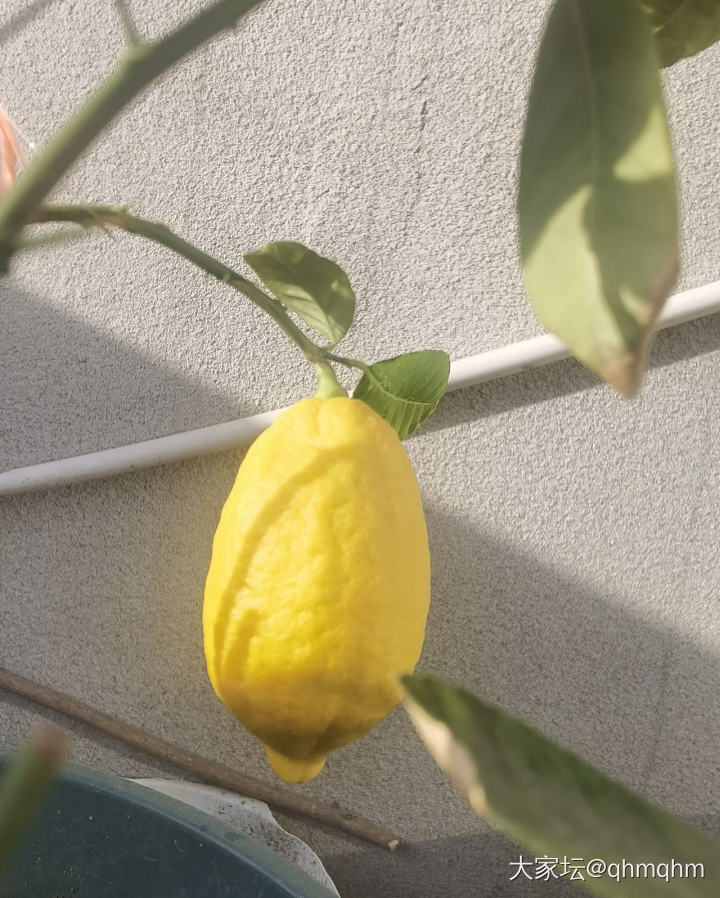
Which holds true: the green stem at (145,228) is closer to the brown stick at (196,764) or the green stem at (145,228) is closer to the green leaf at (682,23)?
the green leaf at (682,23)

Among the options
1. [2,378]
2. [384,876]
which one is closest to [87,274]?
[2,378]

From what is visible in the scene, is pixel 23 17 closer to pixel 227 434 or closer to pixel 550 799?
pixel 227 434

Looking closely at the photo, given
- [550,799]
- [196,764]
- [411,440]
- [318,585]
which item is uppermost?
[550,799]

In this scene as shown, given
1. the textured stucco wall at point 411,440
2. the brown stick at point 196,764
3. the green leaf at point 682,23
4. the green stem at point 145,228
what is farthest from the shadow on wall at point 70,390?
the green leaf at point 682,23

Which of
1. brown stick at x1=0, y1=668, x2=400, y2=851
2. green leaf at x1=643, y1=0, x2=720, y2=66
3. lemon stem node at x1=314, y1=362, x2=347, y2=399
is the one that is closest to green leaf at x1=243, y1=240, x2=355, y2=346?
lemon stem node at x1=314, y1=362, x2=347, y2=399

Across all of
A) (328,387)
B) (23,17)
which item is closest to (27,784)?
(328,387)
